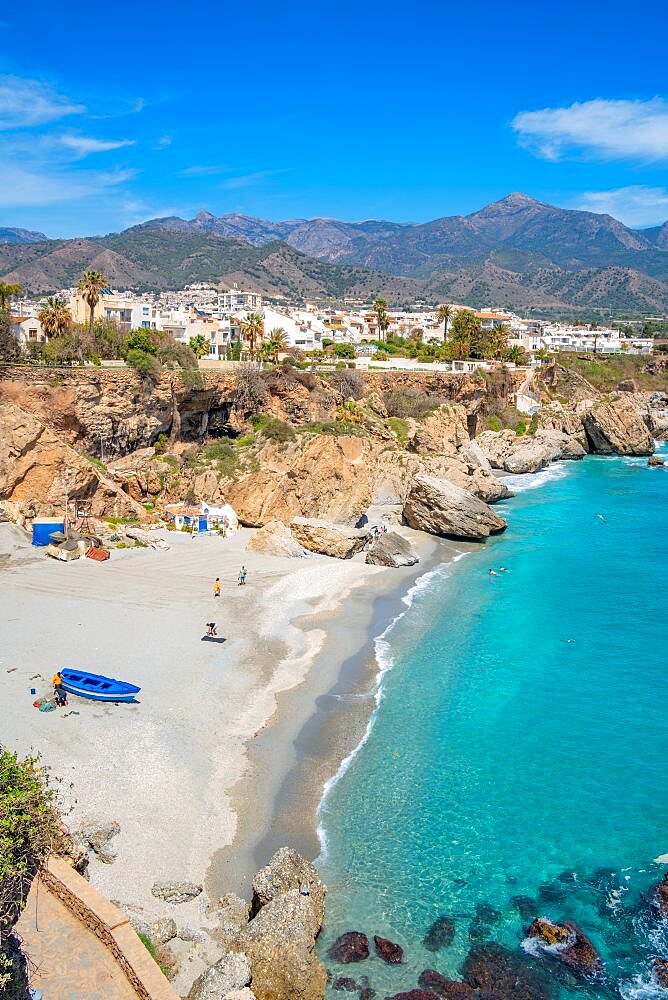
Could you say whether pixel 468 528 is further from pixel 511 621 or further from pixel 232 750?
pixel 232 750

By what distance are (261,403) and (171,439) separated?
256 inches

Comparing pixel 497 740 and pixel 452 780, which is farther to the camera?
pixel 497 740

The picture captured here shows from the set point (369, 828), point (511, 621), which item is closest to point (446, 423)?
point (511, 621)

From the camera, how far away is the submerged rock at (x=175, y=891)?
44.1 ft

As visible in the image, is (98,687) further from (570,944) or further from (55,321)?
(55,321)

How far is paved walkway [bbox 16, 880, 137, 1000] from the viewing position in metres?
9.77

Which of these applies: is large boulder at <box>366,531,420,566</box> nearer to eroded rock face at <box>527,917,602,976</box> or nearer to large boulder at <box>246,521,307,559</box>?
large boulder at <box>246,521,307,559</box>

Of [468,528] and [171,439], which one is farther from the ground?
[171,439]

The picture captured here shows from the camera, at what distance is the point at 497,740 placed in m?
19.9

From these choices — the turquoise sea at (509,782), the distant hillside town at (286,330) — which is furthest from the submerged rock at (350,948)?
the distant hillside town at (286,330)

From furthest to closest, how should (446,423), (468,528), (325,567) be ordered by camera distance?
(446,423) < (468,528) < (325,567)

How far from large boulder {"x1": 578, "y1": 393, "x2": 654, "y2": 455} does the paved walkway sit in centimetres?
7074

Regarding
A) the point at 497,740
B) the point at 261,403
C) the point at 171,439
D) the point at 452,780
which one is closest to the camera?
the point at 452,780

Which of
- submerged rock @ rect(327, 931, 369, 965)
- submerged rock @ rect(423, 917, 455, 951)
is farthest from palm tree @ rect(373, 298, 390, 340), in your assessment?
submerged rock @ rect(327, 931, 369, 965)
